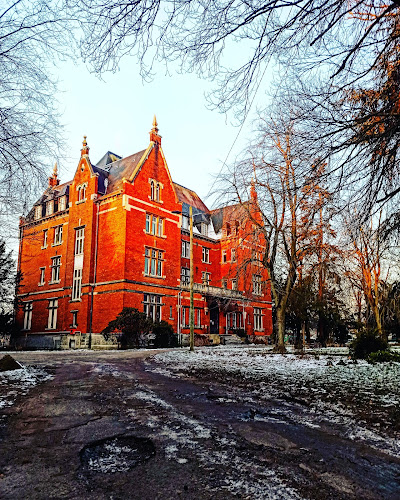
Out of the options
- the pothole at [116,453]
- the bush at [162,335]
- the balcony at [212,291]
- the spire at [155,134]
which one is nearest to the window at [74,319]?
the bush at [162,335]

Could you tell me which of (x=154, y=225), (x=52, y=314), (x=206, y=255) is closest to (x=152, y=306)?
(x=154, y=225)

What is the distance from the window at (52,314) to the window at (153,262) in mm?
9289

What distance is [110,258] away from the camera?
31469 mm

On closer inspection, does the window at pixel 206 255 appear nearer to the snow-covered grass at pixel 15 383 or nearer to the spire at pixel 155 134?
the spire at pixel 155 134

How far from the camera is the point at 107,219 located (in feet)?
107

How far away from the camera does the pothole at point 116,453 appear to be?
10.4 ft

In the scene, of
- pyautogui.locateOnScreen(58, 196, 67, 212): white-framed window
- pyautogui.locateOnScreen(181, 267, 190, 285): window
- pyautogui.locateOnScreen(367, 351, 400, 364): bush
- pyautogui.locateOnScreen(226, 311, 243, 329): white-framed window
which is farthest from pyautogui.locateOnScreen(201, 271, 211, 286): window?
pyautogui.locateOnScreen(367, 351, 400, 364): bush

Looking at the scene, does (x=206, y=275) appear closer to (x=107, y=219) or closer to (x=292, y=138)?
(x=107, y=219)

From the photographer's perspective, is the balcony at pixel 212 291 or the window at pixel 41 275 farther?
the balcony at pixel 212 291

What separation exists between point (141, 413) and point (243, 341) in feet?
121

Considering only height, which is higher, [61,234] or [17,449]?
[61,234]

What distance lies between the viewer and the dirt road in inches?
107

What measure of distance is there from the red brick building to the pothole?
80.4 feet

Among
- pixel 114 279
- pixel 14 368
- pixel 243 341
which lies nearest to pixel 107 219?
pixel 114 279
